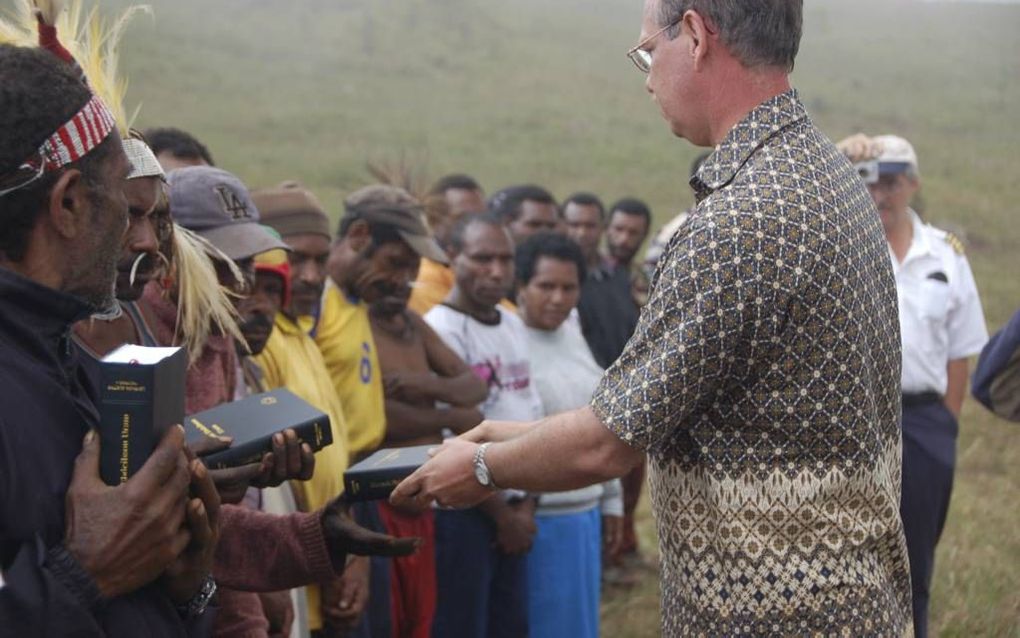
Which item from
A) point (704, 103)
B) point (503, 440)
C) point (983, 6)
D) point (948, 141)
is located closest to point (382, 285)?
point (503, 440)

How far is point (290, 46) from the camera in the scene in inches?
1244

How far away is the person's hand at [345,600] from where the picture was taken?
3.92 metres

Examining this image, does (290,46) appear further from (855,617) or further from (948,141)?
(855,617)

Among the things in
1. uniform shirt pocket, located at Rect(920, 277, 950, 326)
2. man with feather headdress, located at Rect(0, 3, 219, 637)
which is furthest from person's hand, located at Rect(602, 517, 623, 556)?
man with feather headdress, located at Rect(0, 3, 219, 637)

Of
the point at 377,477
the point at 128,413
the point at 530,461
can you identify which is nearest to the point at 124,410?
the point at 128,413

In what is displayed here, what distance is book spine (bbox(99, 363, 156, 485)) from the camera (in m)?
1.88

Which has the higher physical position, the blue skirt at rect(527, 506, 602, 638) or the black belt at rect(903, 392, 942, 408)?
the black belt at rect(903, 392, 942, 408)

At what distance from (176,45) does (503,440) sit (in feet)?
90.5

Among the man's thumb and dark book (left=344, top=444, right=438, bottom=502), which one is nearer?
Answer: the man's thumb

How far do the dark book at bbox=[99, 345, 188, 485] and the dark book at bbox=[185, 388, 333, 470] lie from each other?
51cm

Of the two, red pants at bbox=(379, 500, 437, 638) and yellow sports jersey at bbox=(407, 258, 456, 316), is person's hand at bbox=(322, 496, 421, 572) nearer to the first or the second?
red pants at bbox=(379, 500, 437, 638)

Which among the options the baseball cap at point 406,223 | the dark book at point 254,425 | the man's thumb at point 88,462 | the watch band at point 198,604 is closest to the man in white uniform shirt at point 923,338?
the baseball cap at point 406,223

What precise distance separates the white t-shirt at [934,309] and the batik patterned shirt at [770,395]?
267 cm

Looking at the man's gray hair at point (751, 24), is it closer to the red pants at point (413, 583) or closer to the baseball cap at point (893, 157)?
the red pants at point (413, 583)
